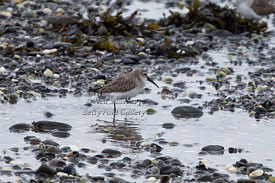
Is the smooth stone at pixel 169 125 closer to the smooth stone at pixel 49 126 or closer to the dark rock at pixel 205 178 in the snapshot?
the smooth stone at pixel 49 126

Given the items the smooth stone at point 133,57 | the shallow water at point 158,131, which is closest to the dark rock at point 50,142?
the shallow water at point 158,131

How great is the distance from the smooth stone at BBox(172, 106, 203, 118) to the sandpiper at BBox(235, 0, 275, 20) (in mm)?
7786

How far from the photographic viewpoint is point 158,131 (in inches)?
390

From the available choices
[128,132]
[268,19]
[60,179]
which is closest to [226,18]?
[268,19]

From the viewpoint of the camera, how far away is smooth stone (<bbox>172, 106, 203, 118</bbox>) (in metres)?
10.8

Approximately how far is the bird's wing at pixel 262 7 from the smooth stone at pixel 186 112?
7912 mm

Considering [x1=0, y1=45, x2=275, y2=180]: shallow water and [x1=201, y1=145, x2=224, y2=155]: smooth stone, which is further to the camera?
[x1=201, y1=145, x2=224, y2=155]: smooth stone

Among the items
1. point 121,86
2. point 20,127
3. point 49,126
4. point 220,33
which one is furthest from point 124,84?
point 220,33

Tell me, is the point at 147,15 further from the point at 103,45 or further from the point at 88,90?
the point at 88,90

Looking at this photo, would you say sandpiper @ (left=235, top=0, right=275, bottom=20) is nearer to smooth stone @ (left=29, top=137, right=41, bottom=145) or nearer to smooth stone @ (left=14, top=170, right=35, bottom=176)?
smooth stone @ (left=29, top=137, right=41, bottom=145)

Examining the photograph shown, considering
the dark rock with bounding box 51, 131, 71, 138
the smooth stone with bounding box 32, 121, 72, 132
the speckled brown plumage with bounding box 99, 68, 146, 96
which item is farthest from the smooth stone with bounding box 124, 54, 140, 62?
the dark rock with bounding box 51, 131, 71, 138

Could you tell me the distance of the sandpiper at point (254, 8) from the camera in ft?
58.5

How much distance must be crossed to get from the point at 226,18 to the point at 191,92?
6.05 meters

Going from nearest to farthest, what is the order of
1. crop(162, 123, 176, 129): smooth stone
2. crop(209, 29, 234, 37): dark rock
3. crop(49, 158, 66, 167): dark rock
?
crop(49, 158, 66, 167): dark rock < crop(162, 123, 176, 129): smooth stone < crop(209, 29, 234, 37): dark rock
